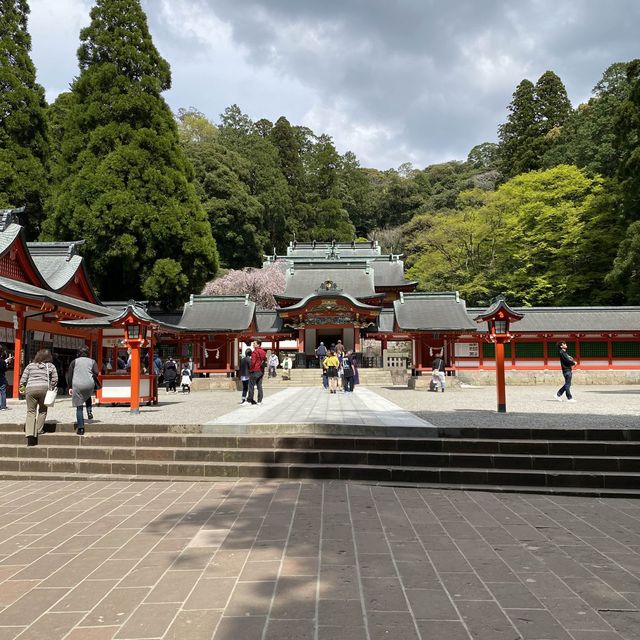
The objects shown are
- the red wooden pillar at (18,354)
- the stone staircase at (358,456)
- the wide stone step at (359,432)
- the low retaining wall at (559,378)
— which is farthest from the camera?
the low retaining wall at (559,378)

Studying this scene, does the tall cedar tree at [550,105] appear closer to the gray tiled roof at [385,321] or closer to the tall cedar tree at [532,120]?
the tall cedar tree at [532,120]

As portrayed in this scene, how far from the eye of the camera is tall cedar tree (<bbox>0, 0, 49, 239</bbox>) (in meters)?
24.9

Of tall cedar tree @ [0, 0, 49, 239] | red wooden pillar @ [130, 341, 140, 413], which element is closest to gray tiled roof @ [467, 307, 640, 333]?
red wooden pillar @ [130, 341, 140, 413]

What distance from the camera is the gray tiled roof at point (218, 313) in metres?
27.4

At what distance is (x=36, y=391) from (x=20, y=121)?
2301cm

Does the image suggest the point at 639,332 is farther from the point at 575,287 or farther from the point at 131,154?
the point at 131,154

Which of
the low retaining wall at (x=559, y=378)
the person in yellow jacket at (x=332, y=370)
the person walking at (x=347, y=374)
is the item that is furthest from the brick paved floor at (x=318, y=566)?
the low retaining wall at (x=559, y=378)

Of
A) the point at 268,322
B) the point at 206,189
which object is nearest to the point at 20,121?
the point at 268,322

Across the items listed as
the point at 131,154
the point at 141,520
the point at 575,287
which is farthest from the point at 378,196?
the point at 141,520

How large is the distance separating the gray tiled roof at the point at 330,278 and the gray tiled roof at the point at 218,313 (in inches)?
267

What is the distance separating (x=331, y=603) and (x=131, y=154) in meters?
27.6

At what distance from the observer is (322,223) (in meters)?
58.8

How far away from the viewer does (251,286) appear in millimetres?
38062

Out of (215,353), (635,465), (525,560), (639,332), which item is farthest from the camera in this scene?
(215,353)
